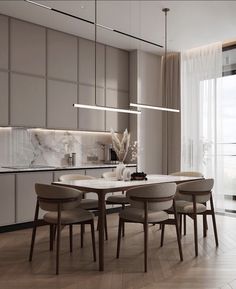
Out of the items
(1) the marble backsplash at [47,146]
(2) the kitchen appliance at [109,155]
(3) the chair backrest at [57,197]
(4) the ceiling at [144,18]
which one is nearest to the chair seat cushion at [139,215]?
(3) the chair backrest at [57,197]

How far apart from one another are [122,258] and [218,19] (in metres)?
3.58

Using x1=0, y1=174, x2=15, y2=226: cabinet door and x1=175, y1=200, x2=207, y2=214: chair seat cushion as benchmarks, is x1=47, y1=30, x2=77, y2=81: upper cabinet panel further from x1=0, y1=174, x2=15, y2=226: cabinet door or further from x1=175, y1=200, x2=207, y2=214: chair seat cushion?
x1=175, y1=200, x2=207, y2=214: chair seat cushion

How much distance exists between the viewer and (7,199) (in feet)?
16.1

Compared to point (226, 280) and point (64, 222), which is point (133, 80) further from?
point (226, 280)

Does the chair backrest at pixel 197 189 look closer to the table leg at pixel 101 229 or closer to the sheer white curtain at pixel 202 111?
the table leg at pixel 101 229

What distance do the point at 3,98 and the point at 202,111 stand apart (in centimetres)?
351

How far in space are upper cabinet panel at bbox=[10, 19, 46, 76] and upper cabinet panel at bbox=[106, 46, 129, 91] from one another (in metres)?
1.41

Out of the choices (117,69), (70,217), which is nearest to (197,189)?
(70,217)

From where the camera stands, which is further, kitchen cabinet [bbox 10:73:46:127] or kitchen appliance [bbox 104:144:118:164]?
kitchen appliance [bbox 104:144:118:164]

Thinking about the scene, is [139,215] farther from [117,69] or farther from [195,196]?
[117,69]

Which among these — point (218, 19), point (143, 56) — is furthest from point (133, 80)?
point (218, 19)

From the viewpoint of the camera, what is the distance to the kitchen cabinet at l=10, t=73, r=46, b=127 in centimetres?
527

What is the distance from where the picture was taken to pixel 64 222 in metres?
3.59

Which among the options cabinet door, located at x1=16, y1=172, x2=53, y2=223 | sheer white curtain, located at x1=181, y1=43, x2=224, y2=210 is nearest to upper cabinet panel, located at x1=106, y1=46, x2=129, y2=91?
sheer white curtain, located at x1=181, y1=43, x2=224, y2=210
